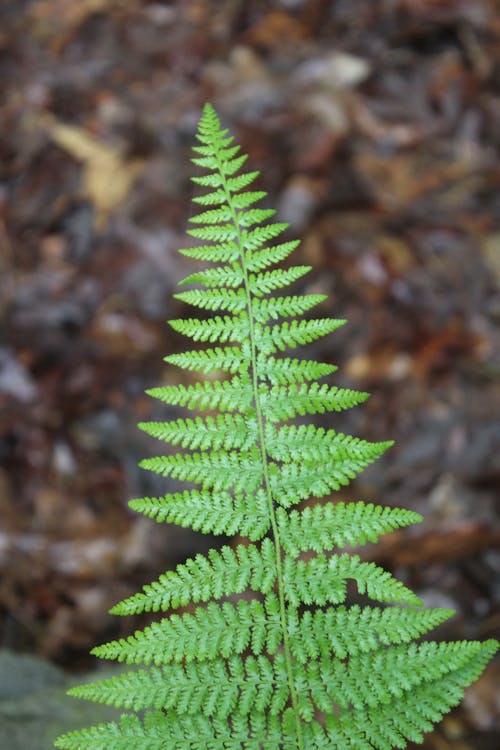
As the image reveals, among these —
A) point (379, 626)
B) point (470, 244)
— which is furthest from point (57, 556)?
point (470, 244)

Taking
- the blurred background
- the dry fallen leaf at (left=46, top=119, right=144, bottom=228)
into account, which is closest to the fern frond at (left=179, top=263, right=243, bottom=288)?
the blurred background

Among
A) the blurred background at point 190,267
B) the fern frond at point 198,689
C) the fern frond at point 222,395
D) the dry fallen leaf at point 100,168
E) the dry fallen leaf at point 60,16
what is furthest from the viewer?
the dry fallen leaf at point 60,16

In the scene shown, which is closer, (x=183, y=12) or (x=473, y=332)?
(x=473, y=332)

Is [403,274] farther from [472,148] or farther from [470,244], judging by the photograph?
[472,148]

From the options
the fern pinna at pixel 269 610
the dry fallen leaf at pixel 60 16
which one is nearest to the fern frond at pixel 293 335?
the fern pinna at pixel 269 610

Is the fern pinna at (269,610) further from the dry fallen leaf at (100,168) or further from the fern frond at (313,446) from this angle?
the dry fallen leaf at (100,168)

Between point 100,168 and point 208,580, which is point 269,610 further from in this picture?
point 100,168

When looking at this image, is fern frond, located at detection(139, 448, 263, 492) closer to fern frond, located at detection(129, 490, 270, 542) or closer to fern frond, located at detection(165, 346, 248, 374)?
fern frond, located at detection(129, 490, 270, 542)
